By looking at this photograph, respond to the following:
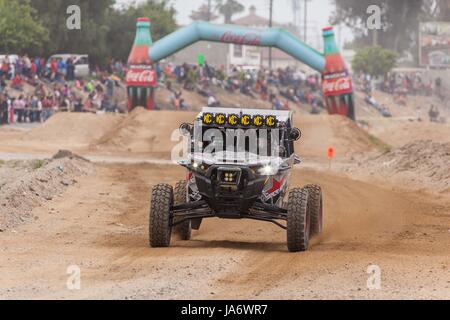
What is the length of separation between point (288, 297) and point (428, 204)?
13049mm

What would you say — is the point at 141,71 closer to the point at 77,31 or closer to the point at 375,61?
the point at 77,31

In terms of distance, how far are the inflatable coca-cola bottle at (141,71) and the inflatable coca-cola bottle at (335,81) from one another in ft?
26.0

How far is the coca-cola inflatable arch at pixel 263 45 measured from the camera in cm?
4741

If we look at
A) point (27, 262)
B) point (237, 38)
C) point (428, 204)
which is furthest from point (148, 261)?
point (237, 38)

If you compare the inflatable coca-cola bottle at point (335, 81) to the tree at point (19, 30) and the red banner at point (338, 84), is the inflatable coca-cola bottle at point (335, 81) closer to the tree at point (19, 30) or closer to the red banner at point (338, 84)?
the red banner at point (338, 84)

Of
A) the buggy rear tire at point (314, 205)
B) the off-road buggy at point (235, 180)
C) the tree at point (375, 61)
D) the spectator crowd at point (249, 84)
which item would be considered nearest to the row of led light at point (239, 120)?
the off-road buggy at point (235, 180)

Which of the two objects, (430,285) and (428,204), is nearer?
(430,285)

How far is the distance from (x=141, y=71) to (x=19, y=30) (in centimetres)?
1273

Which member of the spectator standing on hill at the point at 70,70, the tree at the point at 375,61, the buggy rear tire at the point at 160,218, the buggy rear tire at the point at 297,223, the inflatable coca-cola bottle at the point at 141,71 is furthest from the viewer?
the tree at the point at 375,61

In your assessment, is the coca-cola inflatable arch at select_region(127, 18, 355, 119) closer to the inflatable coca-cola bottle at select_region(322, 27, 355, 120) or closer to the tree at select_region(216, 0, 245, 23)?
the inflatable coca-cola bottle at select_region(322, 27, 355, 120)

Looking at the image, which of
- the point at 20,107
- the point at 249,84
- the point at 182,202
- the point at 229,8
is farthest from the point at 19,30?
the point at 229,8
